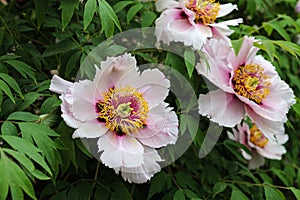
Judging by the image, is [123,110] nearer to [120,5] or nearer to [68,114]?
[68,114]

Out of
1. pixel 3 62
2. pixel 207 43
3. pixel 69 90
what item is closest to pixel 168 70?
pixel 207 43

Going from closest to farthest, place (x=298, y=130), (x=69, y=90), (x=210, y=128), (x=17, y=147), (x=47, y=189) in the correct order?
(x=17, y=147)
(x=69, y=90)
(x=47, y=189)
(x=210, y=128)
(x=298, y=130)

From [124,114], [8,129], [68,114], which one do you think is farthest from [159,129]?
[8,129]

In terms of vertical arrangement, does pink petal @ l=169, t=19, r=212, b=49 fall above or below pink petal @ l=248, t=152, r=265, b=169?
above

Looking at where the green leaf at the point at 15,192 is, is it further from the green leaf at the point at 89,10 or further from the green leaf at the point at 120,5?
the green leaf at the point at 120,5

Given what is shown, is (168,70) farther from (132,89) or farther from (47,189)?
(47,189)

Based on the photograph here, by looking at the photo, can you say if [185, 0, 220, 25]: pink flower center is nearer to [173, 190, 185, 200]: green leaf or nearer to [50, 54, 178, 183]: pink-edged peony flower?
[50, 54, 178, 183]: pink-edged peony flower

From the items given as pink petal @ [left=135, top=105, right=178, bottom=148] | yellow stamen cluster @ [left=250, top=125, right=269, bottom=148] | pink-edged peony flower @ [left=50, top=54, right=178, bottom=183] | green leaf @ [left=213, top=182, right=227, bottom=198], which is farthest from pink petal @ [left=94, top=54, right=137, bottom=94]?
yellow stamen cluster @ [left=250, top=125, right=269, bottom=148]
